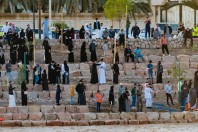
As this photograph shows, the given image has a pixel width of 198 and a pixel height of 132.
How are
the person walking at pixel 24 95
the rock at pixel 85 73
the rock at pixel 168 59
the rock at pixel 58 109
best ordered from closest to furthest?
the rock at pixel 58 109, the person walking at pixel 24 95, the rock at pixel 85 73, the rock at pixel 168 59

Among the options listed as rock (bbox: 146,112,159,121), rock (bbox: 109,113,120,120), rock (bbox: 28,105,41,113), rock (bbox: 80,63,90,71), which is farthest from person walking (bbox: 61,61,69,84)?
rock (bbox: 146,112,159,121)

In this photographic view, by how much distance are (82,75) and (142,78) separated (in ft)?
8.48

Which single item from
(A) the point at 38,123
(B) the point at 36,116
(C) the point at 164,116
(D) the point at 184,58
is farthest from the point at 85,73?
(A) the point at 38,123

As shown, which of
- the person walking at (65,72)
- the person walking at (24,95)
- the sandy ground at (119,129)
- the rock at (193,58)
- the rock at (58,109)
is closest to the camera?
the sandy ground at (119,129)

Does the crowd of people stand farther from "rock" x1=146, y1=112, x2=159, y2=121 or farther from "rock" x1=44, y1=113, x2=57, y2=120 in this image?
"rock" x1=44, y1=113, x2=57, y2=120

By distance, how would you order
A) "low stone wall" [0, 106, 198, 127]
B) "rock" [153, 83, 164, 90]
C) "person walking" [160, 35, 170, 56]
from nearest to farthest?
"low stone wall" [0, 106, 198, 127] < "rock" [153, 83, 164, 90] < "person walking" [160, 35, 170, 56]

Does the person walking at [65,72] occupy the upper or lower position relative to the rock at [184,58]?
lower

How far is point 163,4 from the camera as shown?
178 ft

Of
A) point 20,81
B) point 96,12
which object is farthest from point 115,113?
point 96,12

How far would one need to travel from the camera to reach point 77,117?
1393 inches

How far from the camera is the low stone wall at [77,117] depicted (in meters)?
35.0

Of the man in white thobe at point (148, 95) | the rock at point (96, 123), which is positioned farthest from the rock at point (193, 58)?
the rock at point (96, 123)

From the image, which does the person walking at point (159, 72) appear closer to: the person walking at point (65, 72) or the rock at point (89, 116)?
the person walking at point (65, 72)

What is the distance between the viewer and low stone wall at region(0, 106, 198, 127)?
115 ft
